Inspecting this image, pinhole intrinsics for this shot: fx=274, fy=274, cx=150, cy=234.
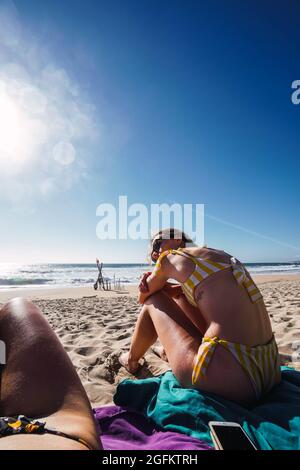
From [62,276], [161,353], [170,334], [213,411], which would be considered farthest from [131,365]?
[62,276]

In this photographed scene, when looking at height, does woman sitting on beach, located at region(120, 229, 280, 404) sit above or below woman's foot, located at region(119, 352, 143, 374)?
above

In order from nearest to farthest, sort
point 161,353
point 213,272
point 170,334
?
1. point 213,272
2. point 170,334
3. point 161,353

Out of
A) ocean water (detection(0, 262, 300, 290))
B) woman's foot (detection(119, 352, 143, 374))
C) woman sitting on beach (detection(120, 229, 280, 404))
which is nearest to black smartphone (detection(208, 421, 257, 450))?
woman sitting on beach (detection(120, 229, 280, 404))

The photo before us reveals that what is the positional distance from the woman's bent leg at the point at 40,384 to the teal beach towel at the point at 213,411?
1.94ft

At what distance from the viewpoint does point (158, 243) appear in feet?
8.32

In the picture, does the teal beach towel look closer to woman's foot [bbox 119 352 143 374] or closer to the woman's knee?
woman's foot [bbox 119 352 143 374]

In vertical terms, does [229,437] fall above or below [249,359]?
below

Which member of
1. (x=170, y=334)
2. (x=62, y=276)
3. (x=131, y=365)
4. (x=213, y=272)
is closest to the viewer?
(x=213, y=272)

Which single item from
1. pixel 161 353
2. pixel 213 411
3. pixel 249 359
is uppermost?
pixel 249 359

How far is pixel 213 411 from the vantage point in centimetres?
142

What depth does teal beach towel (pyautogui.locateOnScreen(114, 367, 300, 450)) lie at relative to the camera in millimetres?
1306

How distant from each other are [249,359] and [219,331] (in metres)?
0.21

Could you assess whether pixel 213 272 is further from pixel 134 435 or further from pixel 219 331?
pixel 134 435
